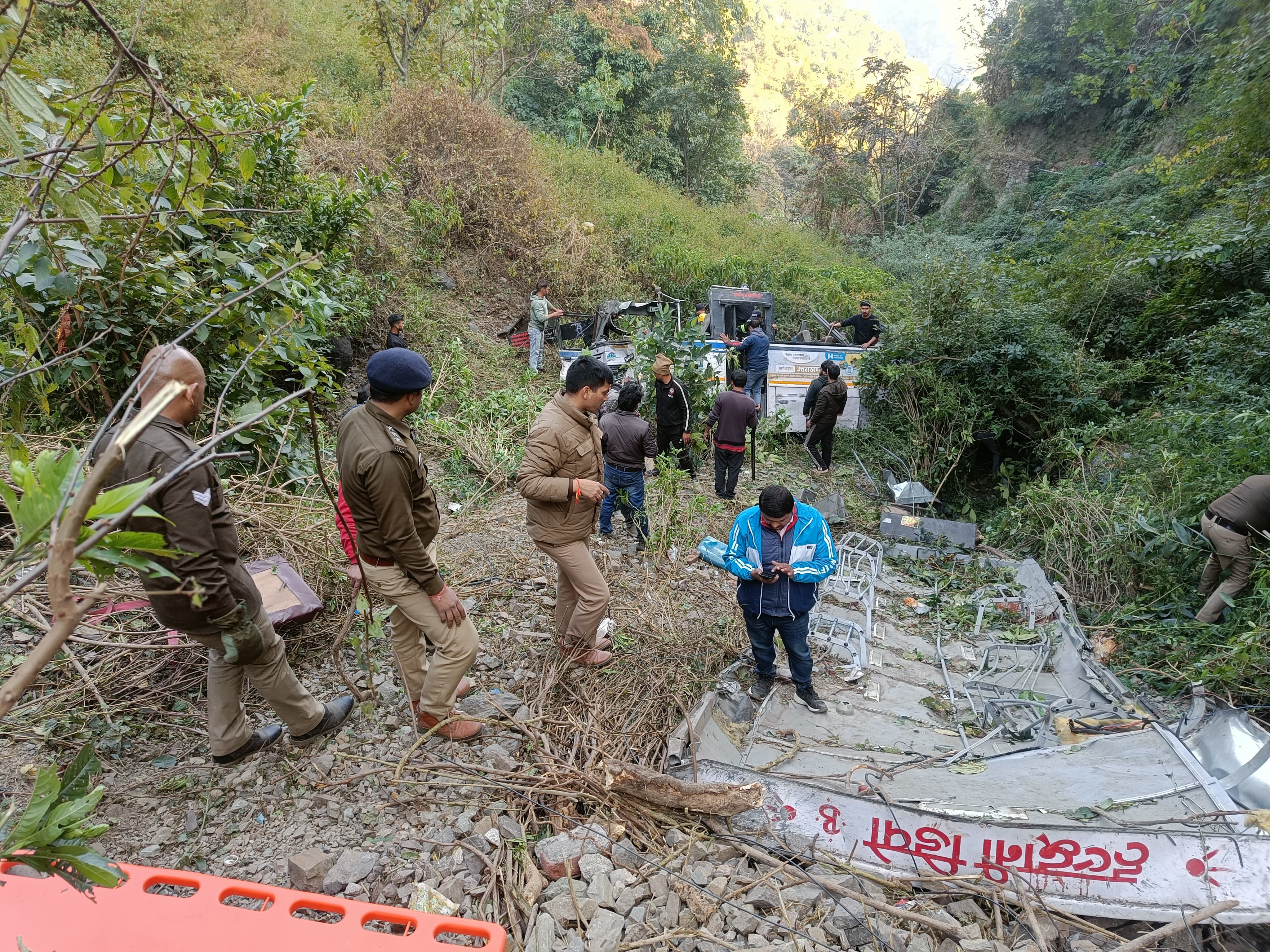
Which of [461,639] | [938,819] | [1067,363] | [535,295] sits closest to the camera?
[938,819]

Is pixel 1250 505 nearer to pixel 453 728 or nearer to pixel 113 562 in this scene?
pixel 453 728

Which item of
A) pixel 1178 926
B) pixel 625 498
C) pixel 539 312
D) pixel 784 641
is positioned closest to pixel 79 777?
pixel 784 641

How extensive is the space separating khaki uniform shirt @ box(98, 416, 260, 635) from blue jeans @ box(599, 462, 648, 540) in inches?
120

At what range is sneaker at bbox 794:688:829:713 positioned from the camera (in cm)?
384

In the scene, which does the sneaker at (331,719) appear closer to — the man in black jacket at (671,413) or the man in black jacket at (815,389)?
the man in black jacket at (671,413)

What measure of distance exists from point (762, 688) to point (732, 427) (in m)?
3.21

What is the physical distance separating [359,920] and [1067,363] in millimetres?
8960

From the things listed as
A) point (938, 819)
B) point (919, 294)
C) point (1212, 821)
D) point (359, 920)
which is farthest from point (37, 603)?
point (919, 294)

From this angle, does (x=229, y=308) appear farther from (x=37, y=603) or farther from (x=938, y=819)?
(x=938, y=819)

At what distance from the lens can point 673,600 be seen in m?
4.71

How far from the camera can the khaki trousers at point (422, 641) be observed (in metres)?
2.83

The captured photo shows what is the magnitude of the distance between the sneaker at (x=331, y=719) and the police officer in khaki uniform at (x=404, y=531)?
1.03 ft

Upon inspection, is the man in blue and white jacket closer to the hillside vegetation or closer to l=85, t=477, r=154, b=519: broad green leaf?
the hillside vegetation

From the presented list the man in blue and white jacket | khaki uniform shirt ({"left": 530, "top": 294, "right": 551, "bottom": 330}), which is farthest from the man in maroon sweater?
khaki uniform shirt ({"left": 530, "top": 294, "right": 551, "bottom": 330})
